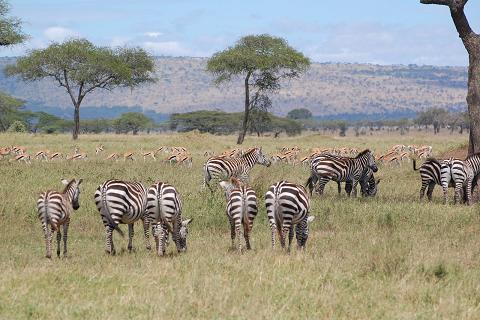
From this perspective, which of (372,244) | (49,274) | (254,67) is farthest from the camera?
(254,67)

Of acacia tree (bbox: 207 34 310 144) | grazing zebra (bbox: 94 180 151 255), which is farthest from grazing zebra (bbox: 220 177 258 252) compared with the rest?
acacia tree (bbox: 207 34 310 144)

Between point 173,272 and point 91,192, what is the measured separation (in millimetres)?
10566

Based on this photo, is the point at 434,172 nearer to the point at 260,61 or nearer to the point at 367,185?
the point at 367,185

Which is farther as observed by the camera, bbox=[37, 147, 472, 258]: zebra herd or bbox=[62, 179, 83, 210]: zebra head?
bbox=[62, 179, 83, 210]: zebra head

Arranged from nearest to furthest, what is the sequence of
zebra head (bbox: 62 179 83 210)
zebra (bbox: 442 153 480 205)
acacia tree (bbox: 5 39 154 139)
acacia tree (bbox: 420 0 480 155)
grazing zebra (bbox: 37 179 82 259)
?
grazing zebra (bbox: 37 179 82 259), zebra head (bbox: 62 179 83 210), zebra (bbox: 442 153 480 205), acacia tree (bbox: 420 0 480 155), acacia tree (bbox: 5 39 154 139)

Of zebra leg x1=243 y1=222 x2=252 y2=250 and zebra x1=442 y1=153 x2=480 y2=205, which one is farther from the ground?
zebra x1=442 y1=153 x2=480 y2=205

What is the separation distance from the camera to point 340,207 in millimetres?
16641

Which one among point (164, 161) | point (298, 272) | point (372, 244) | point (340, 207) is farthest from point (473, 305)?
point (164, 161)

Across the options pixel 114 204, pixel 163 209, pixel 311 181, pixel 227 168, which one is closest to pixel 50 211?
pixel 114 204

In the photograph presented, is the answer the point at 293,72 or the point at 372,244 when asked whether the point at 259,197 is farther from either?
the point at 293,72

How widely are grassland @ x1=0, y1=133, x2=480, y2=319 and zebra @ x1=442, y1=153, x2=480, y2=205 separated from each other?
172 cm

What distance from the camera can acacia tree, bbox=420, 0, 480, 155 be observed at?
18.4 metres

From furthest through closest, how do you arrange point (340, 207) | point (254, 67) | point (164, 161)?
point (254, 67) → point (164, 161) → point (340, 207)

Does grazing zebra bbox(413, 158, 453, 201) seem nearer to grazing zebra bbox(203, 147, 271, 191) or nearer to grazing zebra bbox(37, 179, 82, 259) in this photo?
grazing zebra bbox(203, 147, 271, 191)
